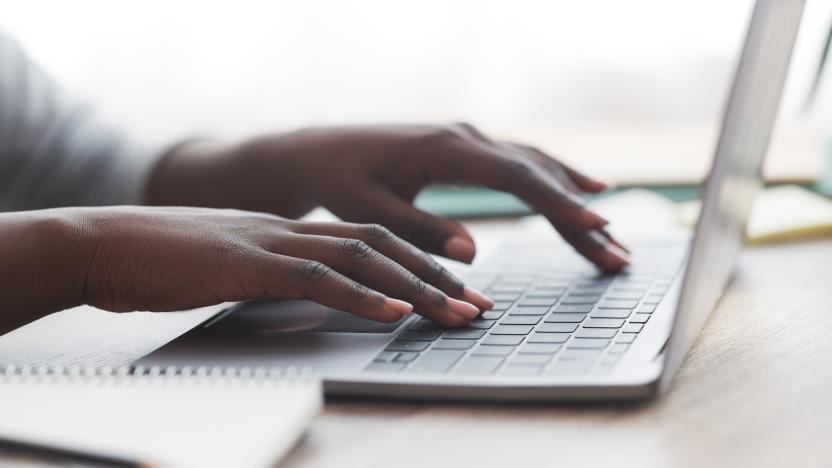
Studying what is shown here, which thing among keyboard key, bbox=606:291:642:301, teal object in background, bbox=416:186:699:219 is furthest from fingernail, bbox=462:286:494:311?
teal object in background, bbox=416:186:699:219

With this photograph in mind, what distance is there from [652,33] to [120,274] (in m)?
0.88

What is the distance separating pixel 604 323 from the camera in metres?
0.57

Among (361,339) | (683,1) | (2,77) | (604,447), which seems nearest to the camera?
(604,447)

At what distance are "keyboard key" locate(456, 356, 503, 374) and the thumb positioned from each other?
0.22m

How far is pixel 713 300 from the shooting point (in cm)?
65

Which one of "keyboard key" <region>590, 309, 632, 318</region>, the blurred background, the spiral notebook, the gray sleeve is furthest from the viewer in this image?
the blurred background

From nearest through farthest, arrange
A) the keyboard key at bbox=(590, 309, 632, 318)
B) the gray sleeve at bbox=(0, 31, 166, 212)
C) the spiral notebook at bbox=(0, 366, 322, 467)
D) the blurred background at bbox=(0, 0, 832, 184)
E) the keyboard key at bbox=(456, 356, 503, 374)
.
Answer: the spiral notebook at bbox=(0, 366, 322, 467), the keyboard key at bbox=(456, 356, 503, 374), the keyboard key at bbox=(590, 309, 632, 318), the gray sleeve at bbox=(0, 31, 166, 212), the blurred background at bbox=(0, 0, 832, 184)

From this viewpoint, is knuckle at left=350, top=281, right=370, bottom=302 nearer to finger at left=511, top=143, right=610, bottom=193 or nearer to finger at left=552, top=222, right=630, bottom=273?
finger at left=552, top=222, right=630, bottom=273

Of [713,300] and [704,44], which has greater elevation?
[704,44]

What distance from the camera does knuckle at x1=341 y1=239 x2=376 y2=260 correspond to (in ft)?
1.97

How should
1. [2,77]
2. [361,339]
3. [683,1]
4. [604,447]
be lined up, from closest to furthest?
[604,447] → [361,339] → [2,77] → [683,1]

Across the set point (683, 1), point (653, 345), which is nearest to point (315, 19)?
point (683, 1)

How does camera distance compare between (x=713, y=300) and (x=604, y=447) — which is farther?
(x=713, y=300)

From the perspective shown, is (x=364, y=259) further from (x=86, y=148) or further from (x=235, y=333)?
(x=86, y=148)
